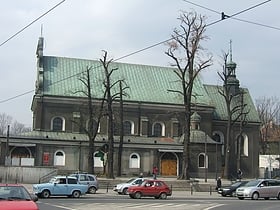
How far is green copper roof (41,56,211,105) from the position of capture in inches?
2908

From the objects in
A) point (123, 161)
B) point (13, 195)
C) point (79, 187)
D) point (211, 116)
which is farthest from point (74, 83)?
point (13, 195)

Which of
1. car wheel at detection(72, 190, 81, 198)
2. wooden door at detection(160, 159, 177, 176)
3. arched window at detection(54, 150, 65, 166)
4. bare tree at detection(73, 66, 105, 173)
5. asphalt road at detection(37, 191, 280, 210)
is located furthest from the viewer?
wooden door at detection(160, 159, 177, 176)

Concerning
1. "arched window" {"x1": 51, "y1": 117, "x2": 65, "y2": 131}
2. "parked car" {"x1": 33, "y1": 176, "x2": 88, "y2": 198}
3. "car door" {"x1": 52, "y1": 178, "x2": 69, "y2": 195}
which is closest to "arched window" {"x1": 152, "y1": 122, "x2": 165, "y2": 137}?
"arched window" {"x1": 51, "y1": 117, "x2": 65, "y2": 131}

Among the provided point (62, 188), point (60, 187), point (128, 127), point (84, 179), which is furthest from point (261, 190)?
point (128, 127)

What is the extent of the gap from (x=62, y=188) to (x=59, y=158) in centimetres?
3018

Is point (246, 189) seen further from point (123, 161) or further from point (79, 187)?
point (123, 161)

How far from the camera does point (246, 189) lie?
38906mm

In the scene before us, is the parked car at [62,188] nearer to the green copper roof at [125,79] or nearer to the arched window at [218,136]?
the green copper roof at [125,79]

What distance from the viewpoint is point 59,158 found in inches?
2554

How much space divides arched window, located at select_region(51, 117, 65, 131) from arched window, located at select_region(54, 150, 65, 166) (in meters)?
5.89

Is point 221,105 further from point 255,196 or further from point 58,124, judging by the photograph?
point 255,196

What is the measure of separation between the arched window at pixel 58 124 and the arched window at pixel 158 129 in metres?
13.1

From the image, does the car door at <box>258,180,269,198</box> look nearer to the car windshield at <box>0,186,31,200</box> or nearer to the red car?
the red car

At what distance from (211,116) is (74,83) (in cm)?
2067
